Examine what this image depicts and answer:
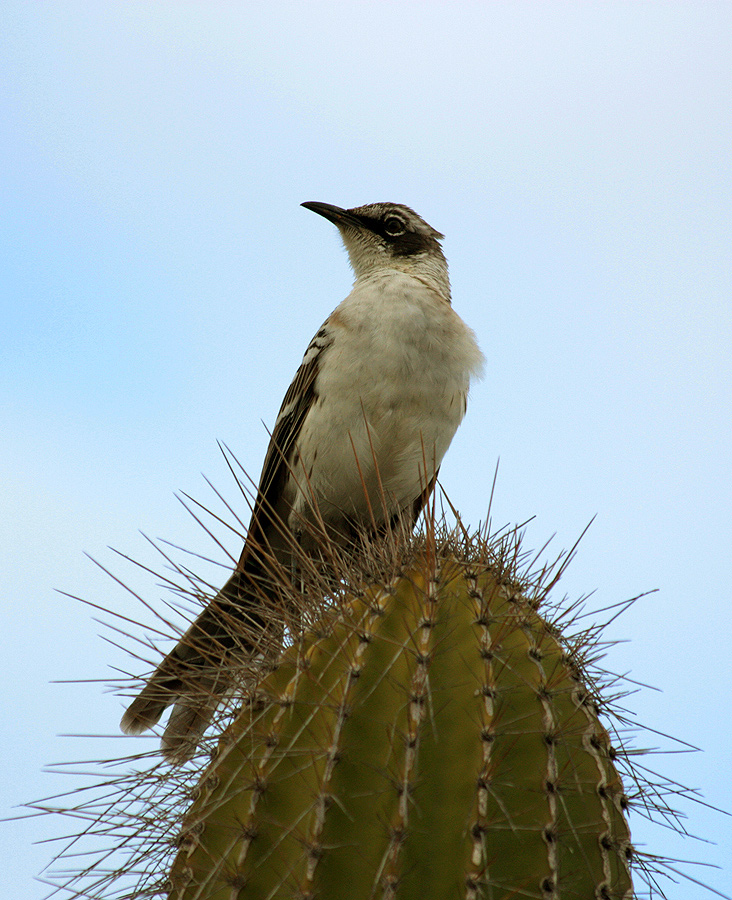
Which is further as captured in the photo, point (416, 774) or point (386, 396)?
point (386, 396)

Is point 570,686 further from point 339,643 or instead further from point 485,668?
point 339,643

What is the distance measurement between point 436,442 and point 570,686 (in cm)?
361

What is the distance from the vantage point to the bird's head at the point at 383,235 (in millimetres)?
7625

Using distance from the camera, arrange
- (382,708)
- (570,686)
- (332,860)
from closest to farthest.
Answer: (332,860), (382,708), (570,686)

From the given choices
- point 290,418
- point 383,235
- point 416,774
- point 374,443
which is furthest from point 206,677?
point 383,235

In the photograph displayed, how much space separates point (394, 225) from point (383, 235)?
14 cm

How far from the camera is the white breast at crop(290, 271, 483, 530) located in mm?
6055

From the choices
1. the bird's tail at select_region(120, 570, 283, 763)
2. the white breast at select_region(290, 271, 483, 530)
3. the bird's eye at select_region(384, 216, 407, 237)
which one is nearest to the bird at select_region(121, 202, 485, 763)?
the white breast at select_region(290, 271, 483, 530)

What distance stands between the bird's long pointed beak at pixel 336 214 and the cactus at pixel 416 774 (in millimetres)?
5520

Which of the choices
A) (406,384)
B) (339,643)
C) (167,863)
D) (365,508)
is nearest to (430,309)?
(406,384)

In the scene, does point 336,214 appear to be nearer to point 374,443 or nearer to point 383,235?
point 383,235

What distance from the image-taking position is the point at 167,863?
2.92 meters

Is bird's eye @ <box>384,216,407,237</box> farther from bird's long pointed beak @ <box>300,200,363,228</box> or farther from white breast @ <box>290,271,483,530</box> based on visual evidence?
white breast @ <box>290,271,483,530</box>

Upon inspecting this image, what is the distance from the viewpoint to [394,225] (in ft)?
25.5
